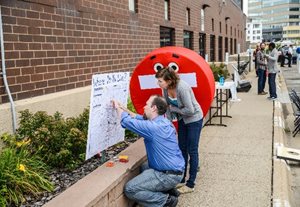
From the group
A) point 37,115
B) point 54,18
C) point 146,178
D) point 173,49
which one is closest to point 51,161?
point 37,115

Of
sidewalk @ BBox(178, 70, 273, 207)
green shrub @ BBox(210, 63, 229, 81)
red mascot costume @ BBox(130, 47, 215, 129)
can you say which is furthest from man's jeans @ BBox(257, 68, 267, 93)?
red mascot costume @ BBox(130, 47, 215, 129)

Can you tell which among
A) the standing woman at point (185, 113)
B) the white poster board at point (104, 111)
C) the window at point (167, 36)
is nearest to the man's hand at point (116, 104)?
the white poster board at point (104, 111)

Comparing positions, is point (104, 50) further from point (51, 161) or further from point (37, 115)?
point (51, 161)

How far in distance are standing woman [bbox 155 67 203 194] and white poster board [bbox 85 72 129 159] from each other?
52 centimetres

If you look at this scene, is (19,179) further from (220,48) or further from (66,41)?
(220,48)

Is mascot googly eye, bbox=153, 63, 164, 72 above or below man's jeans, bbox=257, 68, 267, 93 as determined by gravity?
above

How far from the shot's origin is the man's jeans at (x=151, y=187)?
4297 mm

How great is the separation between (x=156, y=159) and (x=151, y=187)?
0.31 metres

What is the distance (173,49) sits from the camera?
585cm

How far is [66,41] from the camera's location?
7.09 meters

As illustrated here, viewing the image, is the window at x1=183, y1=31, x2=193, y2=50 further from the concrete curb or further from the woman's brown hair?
the concrete curb

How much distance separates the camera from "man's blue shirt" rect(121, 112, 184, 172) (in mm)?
4285

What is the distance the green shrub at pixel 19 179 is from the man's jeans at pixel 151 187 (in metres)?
0.88

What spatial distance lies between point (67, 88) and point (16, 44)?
163 centimetres
